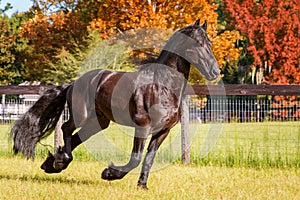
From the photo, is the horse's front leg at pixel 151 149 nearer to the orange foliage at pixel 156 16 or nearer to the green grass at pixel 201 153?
the green grass at pixel 201 153

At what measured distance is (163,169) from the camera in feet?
26.0

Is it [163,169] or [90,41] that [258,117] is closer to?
[163,169]

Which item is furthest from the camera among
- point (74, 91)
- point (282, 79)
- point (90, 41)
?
point (282, 79)

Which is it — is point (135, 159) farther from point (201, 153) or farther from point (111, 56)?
point (111, 56)

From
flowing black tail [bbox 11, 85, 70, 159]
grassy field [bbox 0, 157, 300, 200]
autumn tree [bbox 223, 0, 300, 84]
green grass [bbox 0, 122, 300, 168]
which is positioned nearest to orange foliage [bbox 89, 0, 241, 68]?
autumn tree [bbox 223, 0, 300, 84]

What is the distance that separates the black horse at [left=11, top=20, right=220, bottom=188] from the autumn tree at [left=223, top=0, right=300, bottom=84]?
20.6m

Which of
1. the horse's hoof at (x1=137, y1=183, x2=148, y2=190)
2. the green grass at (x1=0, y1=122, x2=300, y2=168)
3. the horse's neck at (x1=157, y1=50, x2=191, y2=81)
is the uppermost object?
the horse's neck at (x1=157, y1=50, x2=191, y2=81)

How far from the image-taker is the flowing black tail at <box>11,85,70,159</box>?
6.48 meters

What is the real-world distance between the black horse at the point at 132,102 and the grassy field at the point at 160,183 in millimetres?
314

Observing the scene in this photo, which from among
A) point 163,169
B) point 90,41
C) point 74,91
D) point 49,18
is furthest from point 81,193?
point 49,18

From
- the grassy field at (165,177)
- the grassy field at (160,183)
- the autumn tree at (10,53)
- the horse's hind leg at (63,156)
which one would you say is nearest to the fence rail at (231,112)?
the grassy field at (165,177)

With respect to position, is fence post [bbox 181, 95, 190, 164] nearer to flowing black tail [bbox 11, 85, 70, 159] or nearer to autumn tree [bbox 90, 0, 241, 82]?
flowing black tail [bbox 11, 85, 70, 159]

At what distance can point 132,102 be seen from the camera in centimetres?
569

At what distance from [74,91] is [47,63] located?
67.8 ft
